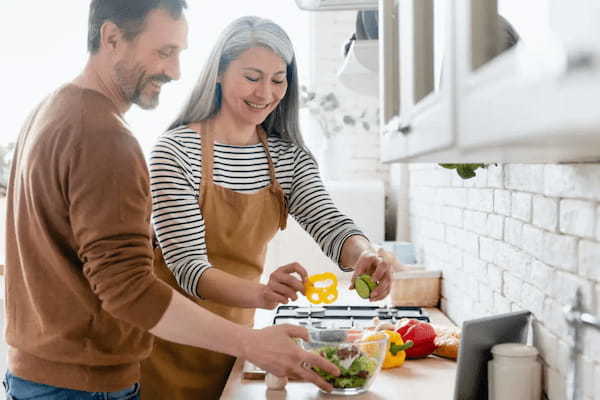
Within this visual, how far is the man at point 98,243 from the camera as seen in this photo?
3.52 ft

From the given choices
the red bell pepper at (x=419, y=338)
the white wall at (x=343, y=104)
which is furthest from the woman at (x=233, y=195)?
the white wall at (x=343, y=104)

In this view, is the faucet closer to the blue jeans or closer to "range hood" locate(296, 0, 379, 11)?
the blue jeans

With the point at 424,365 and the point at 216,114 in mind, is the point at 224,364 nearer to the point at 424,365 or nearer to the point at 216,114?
the point at 424,365

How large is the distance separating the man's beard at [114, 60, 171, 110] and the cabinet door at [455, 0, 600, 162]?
0.83 metres

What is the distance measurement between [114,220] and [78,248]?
0.41ft

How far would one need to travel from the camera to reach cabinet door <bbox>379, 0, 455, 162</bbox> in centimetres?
52

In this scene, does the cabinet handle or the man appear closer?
the cabinet handle

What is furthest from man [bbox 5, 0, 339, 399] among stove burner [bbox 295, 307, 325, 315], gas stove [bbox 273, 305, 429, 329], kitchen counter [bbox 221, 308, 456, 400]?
stove burner [bbox 295, 307, 325, 315]

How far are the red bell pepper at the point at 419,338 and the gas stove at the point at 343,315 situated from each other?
275 mm

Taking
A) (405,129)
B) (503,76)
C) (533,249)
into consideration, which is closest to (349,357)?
(533,249)

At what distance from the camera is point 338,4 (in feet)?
6.93

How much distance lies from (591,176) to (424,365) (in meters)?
0.79

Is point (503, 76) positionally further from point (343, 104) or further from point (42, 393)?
point (343, 104)

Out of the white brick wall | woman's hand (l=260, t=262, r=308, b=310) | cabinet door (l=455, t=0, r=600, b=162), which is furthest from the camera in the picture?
woman's hand (l=260, t=262, r=308, b=310)
